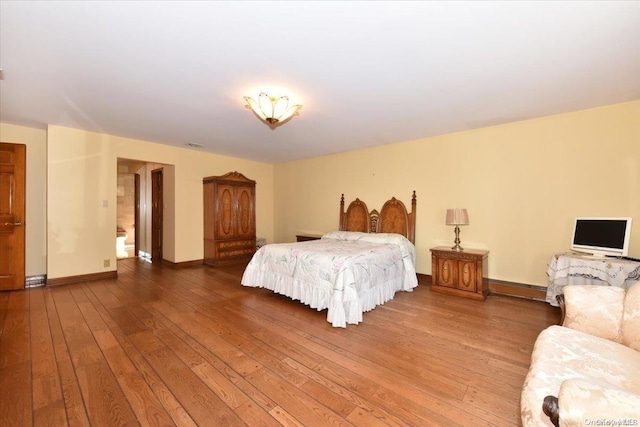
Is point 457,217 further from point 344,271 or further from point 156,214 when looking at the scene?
point 156,214

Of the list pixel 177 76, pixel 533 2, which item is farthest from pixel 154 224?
pixel 533 2

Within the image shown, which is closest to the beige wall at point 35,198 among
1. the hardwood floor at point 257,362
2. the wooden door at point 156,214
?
the hardwood floor at point 257,362

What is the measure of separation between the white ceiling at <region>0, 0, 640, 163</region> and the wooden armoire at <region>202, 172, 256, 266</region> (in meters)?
2.20

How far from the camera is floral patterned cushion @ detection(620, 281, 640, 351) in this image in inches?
61.9

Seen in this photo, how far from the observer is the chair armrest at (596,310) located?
1688mm

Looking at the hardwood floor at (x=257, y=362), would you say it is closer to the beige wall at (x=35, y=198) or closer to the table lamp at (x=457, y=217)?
the beige wall at (x=35, y=198)

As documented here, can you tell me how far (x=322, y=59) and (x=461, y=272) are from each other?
3293 millimetres

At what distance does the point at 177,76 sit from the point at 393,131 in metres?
3.03

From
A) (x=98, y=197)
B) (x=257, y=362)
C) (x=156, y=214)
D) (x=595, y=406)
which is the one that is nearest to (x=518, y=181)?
(x=595, y=406)

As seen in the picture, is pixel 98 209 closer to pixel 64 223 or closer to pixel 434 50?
pixel 64 223

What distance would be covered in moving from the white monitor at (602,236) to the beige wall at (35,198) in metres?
7.49

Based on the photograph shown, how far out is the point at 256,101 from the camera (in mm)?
2955

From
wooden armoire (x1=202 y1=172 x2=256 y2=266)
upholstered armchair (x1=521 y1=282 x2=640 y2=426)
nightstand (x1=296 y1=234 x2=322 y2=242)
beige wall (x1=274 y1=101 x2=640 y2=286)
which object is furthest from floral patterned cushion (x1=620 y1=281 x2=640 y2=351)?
wooden armoire (x1=202 y1=172 x2=256 y2=266)

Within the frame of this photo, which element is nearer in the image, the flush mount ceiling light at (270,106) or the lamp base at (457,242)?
the flush mount ceiling light at (270,106)
